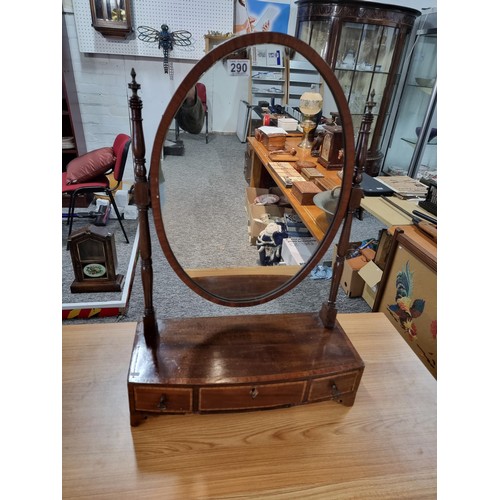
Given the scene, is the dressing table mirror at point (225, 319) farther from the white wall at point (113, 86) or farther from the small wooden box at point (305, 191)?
the white wall at point (113, 86)

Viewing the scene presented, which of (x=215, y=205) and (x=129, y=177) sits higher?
(x=215, y=205)

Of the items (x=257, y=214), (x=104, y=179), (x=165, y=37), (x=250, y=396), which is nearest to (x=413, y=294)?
(x=257, y=214)

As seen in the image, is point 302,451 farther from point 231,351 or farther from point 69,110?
point 69,110

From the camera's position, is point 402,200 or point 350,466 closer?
point 350,466

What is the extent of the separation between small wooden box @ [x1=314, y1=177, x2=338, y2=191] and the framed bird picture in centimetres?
42

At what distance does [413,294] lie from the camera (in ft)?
4.24

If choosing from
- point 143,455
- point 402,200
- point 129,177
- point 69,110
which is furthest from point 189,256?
point 129,177

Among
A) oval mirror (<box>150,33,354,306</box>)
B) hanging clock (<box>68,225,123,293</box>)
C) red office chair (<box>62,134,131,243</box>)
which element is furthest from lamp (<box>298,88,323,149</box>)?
red office chair (<box>62,134,131,243</box>)

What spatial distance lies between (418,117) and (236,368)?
3.29 m

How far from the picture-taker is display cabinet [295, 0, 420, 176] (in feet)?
8.68

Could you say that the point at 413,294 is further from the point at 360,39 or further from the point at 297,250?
the point at 360,39

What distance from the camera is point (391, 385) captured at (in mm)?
856

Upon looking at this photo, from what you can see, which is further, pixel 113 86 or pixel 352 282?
pixel 113 86

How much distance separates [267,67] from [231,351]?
58 cm
